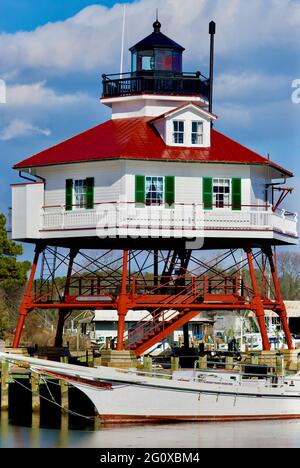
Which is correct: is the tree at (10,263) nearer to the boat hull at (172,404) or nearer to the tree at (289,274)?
the boat hull at (172,404)

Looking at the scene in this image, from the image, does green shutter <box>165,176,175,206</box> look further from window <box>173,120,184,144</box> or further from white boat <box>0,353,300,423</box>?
white boat <box>0,353,300,423</box>

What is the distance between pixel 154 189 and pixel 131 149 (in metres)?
2.18

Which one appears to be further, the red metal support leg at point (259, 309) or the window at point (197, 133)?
the window at point (197, 133)

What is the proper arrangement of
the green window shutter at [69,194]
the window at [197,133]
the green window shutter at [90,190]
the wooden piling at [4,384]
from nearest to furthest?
the wooden piling at [4,384]
the green window shutter at [90,190]
the green window shutter at [69,194]
the window at [197,133]

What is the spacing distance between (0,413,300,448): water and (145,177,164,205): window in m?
13.2

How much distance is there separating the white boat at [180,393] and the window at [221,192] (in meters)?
11.3

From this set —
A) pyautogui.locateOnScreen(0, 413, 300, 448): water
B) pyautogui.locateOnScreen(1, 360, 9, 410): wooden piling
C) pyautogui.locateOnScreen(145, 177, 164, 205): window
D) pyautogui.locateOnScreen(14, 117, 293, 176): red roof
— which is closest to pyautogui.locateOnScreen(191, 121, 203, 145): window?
pyautogui.locateOnScreen(14, 117, 293, 176): red roof

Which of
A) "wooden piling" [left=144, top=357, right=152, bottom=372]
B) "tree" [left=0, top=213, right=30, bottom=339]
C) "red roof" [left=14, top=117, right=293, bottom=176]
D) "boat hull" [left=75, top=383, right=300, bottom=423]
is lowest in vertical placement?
"boat hull" [left=75, top=383, right=300, bottom=423]

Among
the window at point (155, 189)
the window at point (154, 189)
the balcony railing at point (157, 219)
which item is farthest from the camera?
the window at point (154, 189)

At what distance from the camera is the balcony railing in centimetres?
6341

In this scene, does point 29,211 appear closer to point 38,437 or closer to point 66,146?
point 66,146

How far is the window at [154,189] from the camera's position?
212ft

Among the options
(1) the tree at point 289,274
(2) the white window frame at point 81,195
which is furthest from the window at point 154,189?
(1) the tree at point 289,274
